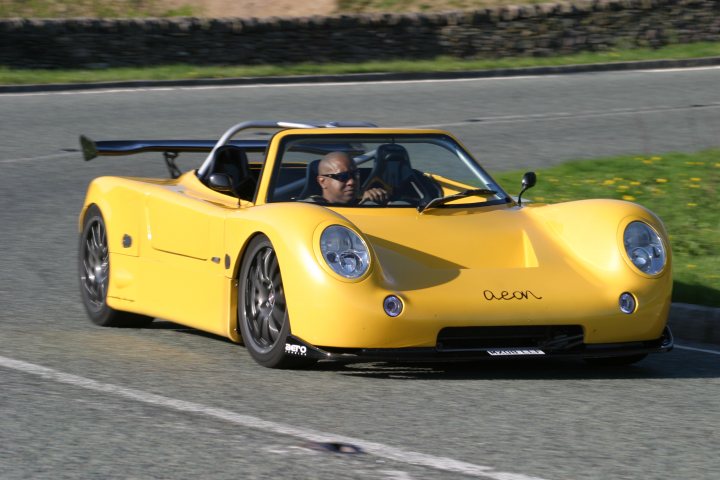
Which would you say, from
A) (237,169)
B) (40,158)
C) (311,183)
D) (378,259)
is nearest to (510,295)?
(378,259)

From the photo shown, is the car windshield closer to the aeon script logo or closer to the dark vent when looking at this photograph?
the aeon script logo

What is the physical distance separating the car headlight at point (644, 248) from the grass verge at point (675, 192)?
1.63 metres

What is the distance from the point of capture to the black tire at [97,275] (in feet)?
27.8

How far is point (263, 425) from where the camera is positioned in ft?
18.2

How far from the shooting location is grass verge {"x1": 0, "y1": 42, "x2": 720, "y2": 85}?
24.7 metres

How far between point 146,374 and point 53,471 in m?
1.87

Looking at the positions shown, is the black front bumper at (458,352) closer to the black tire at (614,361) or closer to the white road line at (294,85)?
the black tire at (614,361)

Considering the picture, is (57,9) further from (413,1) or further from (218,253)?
(218,253)

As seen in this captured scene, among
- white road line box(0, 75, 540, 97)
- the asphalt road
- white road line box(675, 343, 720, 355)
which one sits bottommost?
white road line box(0, 75, 540, 97)

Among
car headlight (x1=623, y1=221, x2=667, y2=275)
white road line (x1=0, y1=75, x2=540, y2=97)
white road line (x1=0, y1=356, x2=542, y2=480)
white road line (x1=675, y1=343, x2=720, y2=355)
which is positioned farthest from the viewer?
white road line (x1=0, y1=75, x2=540, y2=97)

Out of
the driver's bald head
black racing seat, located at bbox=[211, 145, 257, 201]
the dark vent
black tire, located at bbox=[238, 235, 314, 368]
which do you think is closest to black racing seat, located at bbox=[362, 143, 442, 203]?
the driver's bald head

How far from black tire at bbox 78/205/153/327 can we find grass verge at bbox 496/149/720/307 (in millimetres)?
3327

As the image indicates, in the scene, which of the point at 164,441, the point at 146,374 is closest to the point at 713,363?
the point at 146,374

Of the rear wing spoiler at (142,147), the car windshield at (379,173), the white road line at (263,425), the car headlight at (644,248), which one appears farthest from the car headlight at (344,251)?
the rear wing spoiler at (142,147)
